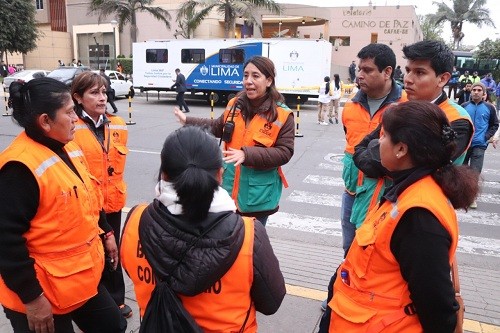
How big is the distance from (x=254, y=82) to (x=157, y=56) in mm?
20375

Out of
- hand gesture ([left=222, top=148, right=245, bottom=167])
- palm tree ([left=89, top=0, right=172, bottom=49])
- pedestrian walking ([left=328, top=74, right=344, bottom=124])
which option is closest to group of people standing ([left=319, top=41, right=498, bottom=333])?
hand gesture ([left=222, top=148, right=245, bottom=167])

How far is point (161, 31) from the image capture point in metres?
39.2

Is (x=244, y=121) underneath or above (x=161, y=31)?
underneath

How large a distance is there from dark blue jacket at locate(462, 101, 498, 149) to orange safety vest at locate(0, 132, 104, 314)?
6.42 meters

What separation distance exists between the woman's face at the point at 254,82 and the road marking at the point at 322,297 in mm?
1787

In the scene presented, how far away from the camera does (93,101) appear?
300 cm

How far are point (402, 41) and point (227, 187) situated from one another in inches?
1554

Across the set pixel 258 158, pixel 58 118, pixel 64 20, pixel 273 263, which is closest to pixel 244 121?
pixel 258 158

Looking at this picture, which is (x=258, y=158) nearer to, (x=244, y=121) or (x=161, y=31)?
(x=244, y=121)

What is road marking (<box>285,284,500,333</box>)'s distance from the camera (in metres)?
3.22

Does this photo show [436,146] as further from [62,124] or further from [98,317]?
[98,317]

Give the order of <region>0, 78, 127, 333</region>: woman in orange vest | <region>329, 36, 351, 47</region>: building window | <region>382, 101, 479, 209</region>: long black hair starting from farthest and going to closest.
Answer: <region>329, 36, 351, 47</region>: building window < <region>0, 78, 127, 333</region>: woman in orange vest < <region>382, 101, 479, 209</region>: long black hair

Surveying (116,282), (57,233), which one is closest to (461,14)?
(116,282)

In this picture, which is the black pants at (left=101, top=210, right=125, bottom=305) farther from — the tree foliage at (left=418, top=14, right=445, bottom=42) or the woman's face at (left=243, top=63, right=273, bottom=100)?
the tree foliage at (left=418, top=14, right=445, bottom=42)
